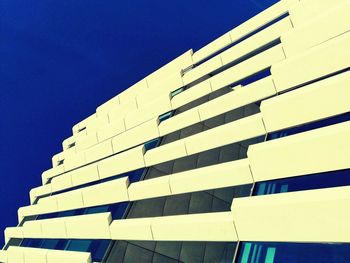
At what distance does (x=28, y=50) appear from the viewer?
5759 centimetres

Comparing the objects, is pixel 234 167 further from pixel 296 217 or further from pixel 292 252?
pixel 292 252

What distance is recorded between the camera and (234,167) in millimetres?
8172

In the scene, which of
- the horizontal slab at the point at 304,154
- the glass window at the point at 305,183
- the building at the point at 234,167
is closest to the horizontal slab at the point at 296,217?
the building at the point at 234,167

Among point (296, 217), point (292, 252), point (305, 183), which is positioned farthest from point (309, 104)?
point (292, 252)

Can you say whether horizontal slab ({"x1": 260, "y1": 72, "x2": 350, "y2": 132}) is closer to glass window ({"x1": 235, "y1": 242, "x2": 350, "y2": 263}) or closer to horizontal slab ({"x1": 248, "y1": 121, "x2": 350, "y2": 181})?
horizontal slab ({"x1": 248, "y1": 121, "x2": 350, "y2": 181})

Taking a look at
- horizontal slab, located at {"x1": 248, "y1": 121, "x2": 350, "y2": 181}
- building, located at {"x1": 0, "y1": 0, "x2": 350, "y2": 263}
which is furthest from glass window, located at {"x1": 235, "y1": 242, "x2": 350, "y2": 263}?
horizontal slab, located at {"x1": 248, "y1": 121, "x2": 350, "y2": 181}

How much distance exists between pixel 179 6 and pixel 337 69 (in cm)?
7204

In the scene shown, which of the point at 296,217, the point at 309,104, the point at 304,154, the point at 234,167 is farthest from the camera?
the point at 234,167

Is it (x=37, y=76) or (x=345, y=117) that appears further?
(x=37, y=76)

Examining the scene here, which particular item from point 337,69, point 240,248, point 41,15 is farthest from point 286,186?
point 41,15

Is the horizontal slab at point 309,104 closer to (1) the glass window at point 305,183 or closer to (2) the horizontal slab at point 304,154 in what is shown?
(2) the horizontal slab at point 304,154

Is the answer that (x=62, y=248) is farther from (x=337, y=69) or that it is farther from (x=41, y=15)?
(x=41, y=15)

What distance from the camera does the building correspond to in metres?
6.01

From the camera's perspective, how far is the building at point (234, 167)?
601 cm
